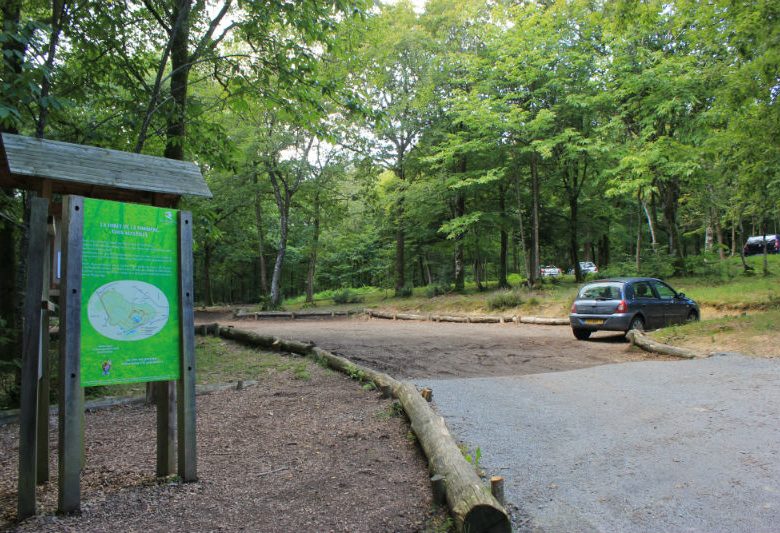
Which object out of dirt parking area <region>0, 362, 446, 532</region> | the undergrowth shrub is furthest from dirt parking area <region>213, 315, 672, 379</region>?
the undergrowth shrub

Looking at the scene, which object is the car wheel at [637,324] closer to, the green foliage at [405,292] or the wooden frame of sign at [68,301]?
the wooden frame of sign at [68,301]

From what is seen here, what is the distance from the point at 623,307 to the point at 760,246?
111 ft

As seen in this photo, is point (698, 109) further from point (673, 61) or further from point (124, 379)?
point (124, 379)

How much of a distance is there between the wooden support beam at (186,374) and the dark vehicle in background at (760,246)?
4296 centimetres

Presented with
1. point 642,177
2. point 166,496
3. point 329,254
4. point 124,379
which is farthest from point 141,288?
point 329,254

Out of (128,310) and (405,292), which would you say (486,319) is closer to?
(405,292)

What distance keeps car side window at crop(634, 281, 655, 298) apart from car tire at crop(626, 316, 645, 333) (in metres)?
0.57

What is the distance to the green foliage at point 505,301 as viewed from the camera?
64.6 ft

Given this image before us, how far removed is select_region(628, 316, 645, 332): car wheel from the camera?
11973mm

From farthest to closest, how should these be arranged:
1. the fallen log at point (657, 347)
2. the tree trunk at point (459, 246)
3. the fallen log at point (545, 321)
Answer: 1. the tree trunk at point (459, 246)
2. the fallen log at point (545, 321)
3. the fallen log at point (657, 347)

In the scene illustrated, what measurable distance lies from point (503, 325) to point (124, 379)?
1486cm

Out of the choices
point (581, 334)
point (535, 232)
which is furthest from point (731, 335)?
point (535, 232)

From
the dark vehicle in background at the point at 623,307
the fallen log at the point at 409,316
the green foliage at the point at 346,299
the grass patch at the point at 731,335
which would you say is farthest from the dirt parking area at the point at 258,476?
the green foliage at the point at 346,299

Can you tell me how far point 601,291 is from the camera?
40.7 ft
